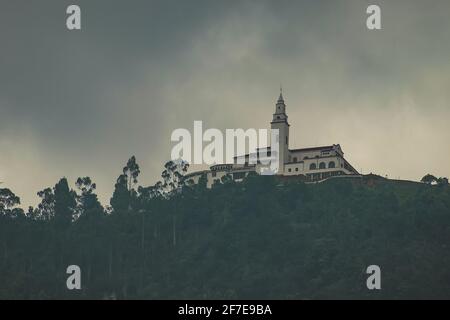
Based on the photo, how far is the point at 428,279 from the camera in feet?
406

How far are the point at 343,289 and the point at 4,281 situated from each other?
4406 cm

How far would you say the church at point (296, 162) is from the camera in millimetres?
153750

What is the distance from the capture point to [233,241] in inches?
5433

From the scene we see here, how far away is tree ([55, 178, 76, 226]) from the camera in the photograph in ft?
511

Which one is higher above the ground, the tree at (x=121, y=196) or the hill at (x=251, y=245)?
the tree at (x=121, y=196)

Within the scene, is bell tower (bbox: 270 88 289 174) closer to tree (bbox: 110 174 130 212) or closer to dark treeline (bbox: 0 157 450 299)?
dark treeline (bbox: 0 157 450 299)

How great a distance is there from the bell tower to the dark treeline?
4352 millimetres

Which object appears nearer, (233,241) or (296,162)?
(233,241)

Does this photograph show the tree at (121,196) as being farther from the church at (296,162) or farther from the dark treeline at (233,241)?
the church at (296,162)

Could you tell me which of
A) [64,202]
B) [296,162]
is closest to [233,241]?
[296,162]

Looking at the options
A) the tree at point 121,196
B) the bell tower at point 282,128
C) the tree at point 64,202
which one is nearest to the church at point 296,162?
the bell tower at point 282,128

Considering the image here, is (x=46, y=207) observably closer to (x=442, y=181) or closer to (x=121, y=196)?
(x=121, y=196)

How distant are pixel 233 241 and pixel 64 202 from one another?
33726mm
